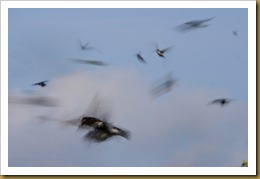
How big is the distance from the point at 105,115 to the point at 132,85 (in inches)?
8.3

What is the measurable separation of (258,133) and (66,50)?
1100 mm

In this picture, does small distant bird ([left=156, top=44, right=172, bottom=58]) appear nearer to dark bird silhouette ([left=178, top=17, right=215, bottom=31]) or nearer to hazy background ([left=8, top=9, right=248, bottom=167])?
hazy background ([left=8, top=9, right=248, bottom=167])

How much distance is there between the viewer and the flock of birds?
179 cm

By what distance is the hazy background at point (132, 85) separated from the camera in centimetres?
178

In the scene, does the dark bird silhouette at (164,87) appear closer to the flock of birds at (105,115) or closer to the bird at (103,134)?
the flock of birds at (105,115)

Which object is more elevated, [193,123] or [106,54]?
[106,54]

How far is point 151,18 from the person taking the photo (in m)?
1.80

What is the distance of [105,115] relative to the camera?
1.80 m

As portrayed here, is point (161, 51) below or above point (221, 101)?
above

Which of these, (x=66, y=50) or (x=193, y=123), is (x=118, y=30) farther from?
(x=193, y=123)

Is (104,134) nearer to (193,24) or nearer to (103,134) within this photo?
(103,134)

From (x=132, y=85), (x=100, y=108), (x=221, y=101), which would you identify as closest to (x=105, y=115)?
(x=100, y=108)

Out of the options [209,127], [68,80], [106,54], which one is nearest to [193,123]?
[209,127]

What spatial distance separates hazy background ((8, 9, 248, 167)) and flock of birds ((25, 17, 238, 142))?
2 centimetres
